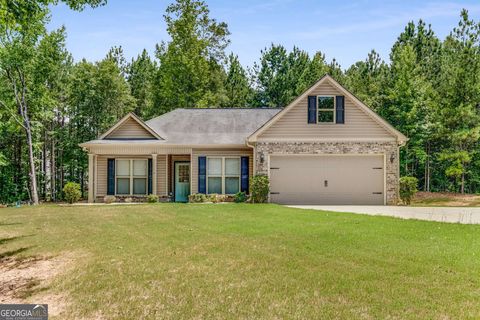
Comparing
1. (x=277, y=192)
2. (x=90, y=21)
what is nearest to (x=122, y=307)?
(x=90, y=21)

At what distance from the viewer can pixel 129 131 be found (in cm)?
2089

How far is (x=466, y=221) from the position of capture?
12.5 meters

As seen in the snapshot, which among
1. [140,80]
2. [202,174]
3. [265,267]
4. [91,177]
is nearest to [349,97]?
[202,174]

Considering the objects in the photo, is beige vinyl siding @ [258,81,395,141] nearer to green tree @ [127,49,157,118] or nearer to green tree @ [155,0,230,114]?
green tree @ [155,0,230,114]

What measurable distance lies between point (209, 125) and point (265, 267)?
A: 15728 mm

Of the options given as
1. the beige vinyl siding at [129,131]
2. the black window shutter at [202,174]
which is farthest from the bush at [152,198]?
the beige vinyl siding at [129,131]

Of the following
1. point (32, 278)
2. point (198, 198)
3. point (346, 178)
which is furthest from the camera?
point (198, 198)

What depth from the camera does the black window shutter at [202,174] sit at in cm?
2034

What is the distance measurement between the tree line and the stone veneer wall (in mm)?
10745

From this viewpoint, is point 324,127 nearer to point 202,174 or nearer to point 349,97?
point 349,97

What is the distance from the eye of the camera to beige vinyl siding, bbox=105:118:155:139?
20.8m

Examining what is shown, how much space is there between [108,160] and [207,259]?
1451cm

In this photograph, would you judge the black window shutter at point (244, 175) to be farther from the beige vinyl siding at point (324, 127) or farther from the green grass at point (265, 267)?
the green grass at point (265, 267)

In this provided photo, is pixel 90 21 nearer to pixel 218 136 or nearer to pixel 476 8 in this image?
pixel 218 136
